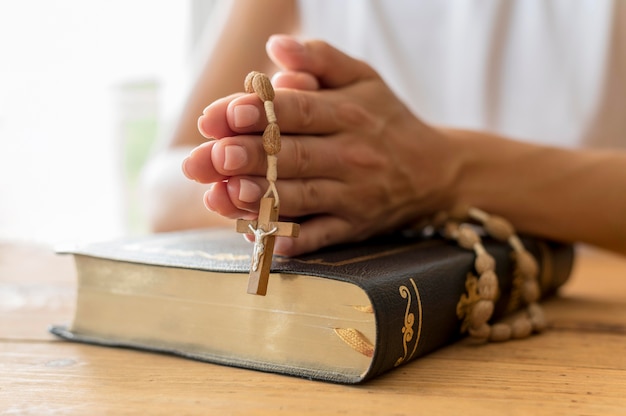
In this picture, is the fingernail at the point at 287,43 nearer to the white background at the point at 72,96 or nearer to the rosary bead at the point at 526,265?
the rosary bead at the point at 526,265

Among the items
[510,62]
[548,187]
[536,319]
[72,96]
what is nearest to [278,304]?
[536,319]

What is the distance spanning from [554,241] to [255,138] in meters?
0.50

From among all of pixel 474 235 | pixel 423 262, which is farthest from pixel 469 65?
pixel 423 262

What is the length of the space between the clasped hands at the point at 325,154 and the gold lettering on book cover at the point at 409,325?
99mm

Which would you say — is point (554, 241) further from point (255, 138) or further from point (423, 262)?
point (255, 138)

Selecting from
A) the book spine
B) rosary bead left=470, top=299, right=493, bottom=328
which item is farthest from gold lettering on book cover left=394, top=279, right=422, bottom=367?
rosary bead left=470, top=299, right=493, bottom=328

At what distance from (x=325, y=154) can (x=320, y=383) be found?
210 millimetres

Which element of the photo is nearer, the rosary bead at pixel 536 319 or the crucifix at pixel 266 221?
the crucifix at pixel 266 221

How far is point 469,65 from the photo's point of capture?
1.36 metres

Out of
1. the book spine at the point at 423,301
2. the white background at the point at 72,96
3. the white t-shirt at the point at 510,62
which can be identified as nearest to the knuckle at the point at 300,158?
A: the book spine at the point at 423,301

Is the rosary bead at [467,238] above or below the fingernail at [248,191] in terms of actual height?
below

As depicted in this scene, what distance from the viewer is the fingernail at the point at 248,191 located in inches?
21.7

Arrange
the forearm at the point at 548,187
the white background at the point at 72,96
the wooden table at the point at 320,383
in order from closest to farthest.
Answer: the wooden table at the point at 320,383 < the forearm at the point at 548,187 < the white background at the point at 72,96

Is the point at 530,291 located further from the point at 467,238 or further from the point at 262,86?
the point at 262,86
